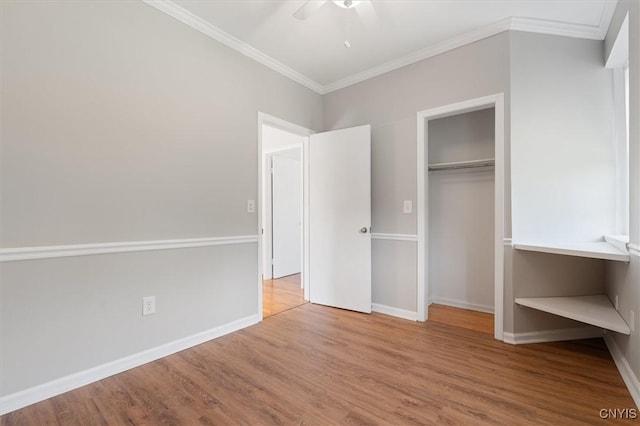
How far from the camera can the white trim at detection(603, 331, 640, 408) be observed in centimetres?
164

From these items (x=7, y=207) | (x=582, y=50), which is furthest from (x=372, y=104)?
(x=7, y=207)

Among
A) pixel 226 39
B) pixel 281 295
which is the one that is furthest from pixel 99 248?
pixel 281 295

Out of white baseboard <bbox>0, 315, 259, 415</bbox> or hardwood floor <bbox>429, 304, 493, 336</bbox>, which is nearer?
white baseboard <bbox>0, 315, 259, 415</bbox>

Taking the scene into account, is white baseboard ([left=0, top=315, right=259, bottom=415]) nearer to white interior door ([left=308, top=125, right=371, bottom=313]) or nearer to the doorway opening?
white interior door ([left=308, top=125, right=371, bottom=313])

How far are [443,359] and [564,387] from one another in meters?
0.68

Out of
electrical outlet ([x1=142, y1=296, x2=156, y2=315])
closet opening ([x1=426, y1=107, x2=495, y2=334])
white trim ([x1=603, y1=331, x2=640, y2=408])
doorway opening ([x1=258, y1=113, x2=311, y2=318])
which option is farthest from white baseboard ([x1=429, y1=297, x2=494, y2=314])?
electrical outlet ([x1=142, y1=296, x2=156, y2=315])

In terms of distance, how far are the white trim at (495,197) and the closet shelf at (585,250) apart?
24cm

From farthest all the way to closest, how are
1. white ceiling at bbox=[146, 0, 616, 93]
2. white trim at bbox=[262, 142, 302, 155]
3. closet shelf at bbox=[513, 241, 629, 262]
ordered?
1. white trim at bbox=[262, 142, 302, 155]
2. white ceiling at bbox=[146, 0, 616, 93]
3. closet shelf at bbox=[513, 241, 629, 262]

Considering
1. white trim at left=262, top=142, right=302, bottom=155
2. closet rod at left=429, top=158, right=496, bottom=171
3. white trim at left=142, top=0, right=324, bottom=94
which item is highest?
white trim at left=142, top=0, right=324, bottom=94

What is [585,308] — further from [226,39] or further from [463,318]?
[226,39]

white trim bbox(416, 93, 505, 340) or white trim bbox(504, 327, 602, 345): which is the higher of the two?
white trim bbox(416, 93, 505, 340)

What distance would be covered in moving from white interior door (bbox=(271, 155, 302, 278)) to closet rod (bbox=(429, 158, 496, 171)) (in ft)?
7.98

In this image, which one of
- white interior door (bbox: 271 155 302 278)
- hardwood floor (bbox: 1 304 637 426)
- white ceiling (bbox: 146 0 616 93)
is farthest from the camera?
white interior door (bbox: 271 155 302 278)

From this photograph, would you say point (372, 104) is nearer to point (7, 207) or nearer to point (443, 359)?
point (443, 359)
